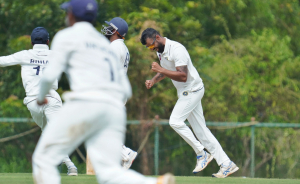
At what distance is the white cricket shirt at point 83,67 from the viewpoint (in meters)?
3.87

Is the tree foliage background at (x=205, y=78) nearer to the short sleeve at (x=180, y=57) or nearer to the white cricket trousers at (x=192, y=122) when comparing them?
the white cricket trousers at (x=192, y=122)

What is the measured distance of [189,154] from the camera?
1188 cm

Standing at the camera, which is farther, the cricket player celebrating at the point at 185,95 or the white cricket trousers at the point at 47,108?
the cricket player celebrating at the point at 185,95

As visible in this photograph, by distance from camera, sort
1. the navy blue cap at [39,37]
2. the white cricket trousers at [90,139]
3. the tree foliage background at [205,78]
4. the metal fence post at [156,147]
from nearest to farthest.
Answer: the white cricket trousers at [90,139], the navy blue cap at [39,37], the metal fence post at [156,147], the tree foliage background at [205,78]

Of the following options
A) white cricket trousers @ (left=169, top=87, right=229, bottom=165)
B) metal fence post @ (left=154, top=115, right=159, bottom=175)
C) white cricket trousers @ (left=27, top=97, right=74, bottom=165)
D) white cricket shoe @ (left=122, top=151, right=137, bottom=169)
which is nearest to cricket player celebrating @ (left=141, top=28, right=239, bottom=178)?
white cricket trousers @ (left=169, top=87, right=229, bottom=165)

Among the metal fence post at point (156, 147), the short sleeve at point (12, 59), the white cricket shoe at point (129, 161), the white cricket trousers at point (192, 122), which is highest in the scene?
the short sleeve at point (12, 59)

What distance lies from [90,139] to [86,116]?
24cm

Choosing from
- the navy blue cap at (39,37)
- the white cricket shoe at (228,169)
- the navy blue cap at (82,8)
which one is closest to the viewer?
the navy blue cap at (82,8)

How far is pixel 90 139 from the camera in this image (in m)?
3.92

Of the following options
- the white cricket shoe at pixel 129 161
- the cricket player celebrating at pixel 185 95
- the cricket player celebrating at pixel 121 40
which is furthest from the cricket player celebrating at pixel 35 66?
the cricket player celebrating at pixel 185 95

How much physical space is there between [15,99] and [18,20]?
309 centimetres

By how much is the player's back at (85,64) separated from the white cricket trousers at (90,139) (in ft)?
0.35

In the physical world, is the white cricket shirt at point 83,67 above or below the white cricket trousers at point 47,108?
above

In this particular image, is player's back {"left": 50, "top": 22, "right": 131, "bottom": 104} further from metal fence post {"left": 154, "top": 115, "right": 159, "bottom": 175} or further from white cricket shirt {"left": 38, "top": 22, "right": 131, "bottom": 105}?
metal fence post {"left": 154, "top": 115, "right": 159, "bottom": 175}
